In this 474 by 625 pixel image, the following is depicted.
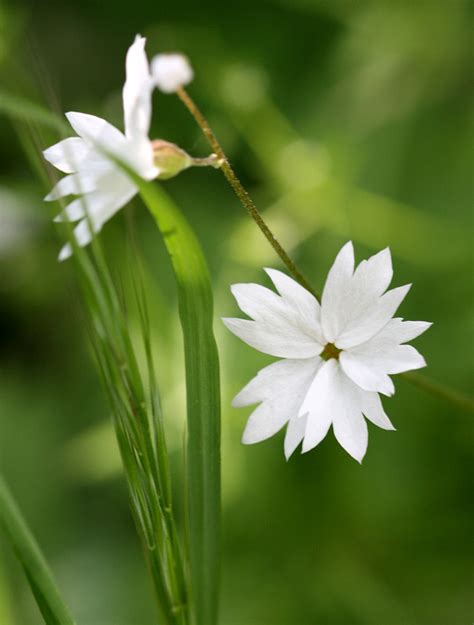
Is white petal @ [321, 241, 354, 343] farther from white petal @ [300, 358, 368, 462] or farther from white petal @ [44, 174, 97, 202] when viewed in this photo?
white petal @ [44, 174, 97, 202]

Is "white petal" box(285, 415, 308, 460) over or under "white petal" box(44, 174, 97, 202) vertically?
under

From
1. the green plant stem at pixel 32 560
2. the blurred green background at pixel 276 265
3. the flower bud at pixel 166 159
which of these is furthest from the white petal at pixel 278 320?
the blurred green background at pixel 276 265

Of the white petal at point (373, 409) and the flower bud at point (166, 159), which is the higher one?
the flower bud at point (166, 159)

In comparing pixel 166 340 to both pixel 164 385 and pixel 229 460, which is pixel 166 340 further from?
pixel 229 460

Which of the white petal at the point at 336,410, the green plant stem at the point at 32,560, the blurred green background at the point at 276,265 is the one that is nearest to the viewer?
the green plant stem at the point at 32,560

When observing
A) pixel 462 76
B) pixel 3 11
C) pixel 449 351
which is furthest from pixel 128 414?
pixel 462 76

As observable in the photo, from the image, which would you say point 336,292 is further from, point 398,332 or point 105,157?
point 105,157

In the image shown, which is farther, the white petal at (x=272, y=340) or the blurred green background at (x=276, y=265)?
the blurred green background at (x=276, y=265)

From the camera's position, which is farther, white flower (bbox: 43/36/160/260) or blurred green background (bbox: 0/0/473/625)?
blurred green background (bbox: 0/0/473/625)

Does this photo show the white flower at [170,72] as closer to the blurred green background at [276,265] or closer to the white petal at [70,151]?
the white petal at [70,151]

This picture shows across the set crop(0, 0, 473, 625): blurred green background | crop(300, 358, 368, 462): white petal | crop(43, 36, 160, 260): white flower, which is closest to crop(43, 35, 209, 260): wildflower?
crop(43, 36, 160, 260): white flower
